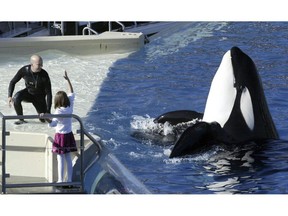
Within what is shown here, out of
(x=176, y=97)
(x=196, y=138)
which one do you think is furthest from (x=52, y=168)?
(x=176, y=97)

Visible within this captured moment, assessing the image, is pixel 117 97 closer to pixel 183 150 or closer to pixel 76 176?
pixel 183 150

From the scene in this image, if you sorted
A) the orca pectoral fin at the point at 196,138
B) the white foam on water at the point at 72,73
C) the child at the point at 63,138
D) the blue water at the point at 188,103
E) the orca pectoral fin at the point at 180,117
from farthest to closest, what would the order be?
the white foam on water at the point at 72,73
the orca pectoral fin at the point at 180,117
the orca pectoral fin at the point at 196,138
the blue water at the point at 188,103
the child at the point at 63,138

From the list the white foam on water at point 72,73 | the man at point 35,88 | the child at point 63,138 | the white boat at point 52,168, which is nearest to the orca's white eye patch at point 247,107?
the man at point 35,88

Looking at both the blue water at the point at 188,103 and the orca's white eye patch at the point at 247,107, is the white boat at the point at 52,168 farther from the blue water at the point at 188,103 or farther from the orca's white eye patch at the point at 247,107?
the orca's white eye patch at the point at 247,107

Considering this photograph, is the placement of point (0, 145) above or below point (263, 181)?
above

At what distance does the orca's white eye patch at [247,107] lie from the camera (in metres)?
16.6

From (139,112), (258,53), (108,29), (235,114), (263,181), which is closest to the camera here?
(263,181)

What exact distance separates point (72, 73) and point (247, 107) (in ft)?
18.9

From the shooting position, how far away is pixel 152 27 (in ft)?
86.9

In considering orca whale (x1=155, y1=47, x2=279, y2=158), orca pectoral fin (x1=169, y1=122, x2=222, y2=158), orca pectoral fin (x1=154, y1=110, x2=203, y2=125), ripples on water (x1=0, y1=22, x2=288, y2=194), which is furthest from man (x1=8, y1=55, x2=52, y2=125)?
orca pectoral fin (x1=169, y1=122, x2=222, y2=158)

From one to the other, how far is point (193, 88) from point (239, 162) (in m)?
5.52

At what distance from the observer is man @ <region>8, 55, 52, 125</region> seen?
58.0 feet

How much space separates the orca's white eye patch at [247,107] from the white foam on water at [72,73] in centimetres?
319

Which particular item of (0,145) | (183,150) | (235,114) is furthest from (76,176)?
(235,114)
